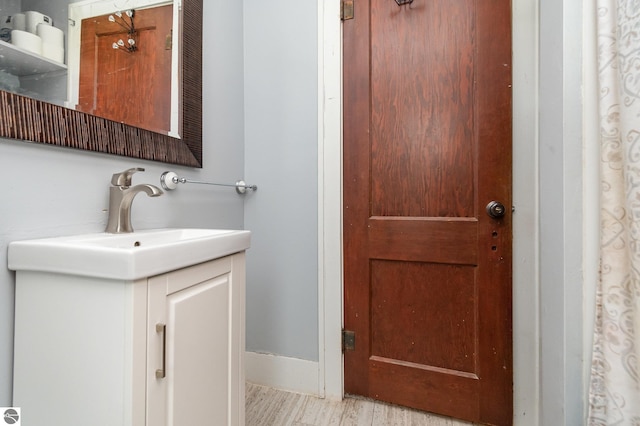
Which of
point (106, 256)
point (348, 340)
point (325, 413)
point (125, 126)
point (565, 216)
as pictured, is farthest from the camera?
point (348, 340)

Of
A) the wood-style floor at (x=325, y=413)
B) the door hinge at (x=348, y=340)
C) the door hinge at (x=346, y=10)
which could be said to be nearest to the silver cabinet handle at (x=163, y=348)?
the wood-style floor at (x=325, y=413)

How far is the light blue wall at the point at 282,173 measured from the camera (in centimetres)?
146

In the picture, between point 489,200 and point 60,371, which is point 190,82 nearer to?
point 60,371

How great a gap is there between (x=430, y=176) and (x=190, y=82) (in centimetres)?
106

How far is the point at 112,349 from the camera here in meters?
0.58

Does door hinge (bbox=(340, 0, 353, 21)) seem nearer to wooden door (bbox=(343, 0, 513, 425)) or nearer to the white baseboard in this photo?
wooden door (bbox=(343, 0, 513, 425))

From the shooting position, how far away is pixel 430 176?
4.33 feet

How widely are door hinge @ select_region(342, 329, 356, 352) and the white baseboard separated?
163mm

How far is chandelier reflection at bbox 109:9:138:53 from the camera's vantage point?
0.97m

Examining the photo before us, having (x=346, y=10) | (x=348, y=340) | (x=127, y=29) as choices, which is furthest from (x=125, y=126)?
(x=348, y=340)

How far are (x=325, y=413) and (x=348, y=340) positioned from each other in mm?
311

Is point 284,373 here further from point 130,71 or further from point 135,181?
point 130,71

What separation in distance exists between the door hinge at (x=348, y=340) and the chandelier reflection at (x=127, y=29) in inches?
54.6

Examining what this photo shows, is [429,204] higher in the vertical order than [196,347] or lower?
higher
